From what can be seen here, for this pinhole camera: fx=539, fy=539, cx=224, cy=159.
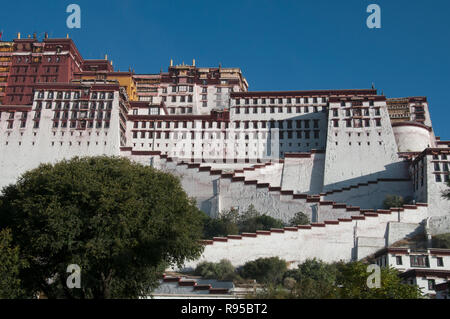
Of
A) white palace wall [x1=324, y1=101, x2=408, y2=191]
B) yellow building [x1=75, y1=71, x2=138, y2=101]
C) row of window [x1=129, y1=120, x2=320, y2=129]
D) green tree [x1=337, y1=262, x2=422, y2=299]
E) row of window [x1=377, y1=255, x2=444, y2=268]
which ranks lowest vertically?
green tree [x1=337, y1=262, x2=422, y2=299]

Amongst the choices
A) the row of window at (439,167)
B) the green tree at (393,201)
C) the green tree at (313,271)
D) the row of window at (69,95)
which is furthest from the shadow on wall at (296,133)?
the green tree at (313,271)

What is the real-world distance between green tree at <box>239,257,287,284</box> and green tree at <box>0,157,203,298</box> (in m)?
14.3

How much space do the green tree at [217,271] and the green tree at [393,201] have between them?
73.1ft

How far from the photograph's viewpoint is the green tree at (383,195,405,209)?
59.5 meters

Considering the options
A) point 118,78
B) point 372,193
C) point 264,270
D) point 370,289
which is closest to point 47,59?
point 118,78

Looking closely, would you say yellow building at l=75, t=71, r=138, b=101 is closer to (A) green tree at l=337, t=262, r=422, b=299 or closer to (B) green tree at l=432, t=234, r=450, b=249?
(B) green tree at l=432, t=234, r=450, b=249

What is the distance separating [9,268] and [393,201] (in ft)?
146

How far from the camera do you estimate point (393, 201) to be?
198ft

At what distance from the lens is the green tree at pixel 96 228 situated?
95.7 ft

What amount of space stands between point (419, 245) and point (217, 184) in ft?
79.2

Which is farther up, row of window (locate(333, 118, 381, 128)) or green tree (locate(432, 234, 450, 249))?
row of window (locate(333, 118, 381, 128))

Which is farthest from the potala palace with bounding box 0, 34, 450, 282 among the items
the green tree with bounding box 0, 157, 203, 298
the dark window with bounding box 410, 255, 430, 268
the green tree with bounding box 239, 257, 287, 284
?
the green tree with bounding box 0, 157, 203, 298

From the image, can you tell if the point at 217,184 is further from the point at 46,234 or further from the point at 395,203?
the point at 46,234

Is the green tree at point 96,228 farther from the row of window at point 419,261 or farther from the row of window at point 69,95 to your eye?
the row of window at point 69,95
